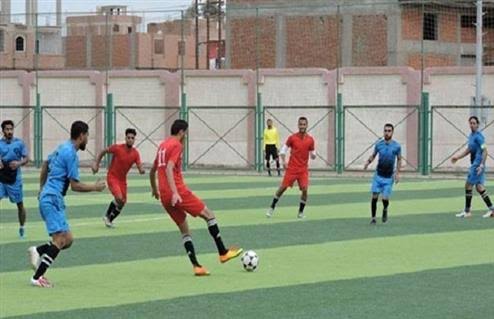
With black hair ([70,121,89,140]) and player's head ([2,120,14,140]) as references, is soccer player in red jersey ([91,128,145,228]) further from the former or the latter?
black hair ([70,121,89,140])

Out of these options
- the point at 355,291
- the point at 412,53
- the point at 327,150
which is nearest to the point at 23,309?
the point at 355,291

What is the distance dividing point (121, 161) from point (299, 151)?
373cm

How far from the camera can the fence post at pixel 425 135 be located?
42.5m

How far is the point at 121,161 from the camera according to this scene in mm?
22844

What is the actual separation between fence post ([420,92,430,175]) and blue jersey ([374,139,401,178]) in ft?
64.9

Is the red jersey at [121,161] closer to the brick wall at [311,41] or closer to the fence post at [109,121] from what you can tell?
the fence post at [109,121]

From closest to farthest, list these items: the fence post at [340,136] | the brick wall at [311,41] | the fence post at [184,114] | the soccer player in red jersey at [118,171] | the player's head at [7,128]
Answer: the player's head at [7,128] → the soccer player in red jersey at [118,171] → the fence post at [340,136] → the fence post at [184,114] → the brick wall at [311,41]

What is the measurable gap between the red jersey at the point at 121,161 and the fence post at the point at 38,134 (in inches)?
1001

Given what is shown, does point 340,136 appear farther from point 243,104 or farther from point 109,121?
point 109,121

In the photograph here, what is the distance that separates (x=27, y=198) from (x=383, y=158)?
1058 centimetres

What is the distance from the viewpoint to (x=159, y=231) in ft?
70.6

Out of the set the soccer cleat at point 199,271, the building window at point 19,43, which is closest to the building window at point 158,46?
the building window at point 19,43

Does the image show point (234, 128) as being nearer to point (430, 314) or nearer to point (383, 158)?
point (383, 158)

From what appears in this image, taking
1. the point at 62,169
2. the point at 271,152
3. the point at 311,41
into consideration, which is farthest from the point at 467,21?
the point at 62,169
